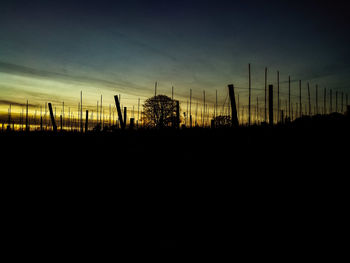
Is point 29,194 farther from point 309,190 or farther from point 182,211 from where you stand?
point 309,190

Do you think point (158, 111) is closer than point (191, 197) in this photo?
No

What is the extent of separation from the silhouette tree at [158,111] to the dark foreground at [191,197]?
2213 centimetres

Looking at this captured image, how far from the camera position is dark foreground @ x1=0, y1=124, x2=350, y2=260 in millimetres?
2232

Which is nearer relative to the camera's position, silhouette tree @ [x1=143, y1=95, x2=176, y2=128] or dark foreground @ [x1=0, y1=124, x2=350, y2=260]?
dark foreground @ [x1=0, y1=124, x2=350, y2=260]

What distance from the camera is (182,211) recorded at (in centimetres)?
284

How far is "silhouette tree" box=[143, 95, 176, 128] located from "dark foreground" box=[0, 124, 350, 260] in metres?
22.1

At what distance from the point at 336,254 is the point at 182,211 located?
173 cm

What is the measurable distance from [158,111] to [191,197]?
24.8 metres

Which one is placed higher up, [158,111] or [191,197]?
[158,111]

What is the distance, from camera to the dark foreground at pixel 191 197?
2232mm

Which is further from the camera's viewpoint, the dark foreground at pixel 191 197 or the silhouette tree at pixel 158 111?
the silhouette tree at pixel 158 111

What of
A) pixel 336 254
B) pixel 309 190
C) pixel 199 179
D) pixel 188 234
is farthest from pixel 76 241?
pixel 309 190

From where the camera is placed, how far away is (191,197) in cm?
318

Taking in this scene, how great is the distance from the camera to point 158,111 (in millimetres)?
27531
